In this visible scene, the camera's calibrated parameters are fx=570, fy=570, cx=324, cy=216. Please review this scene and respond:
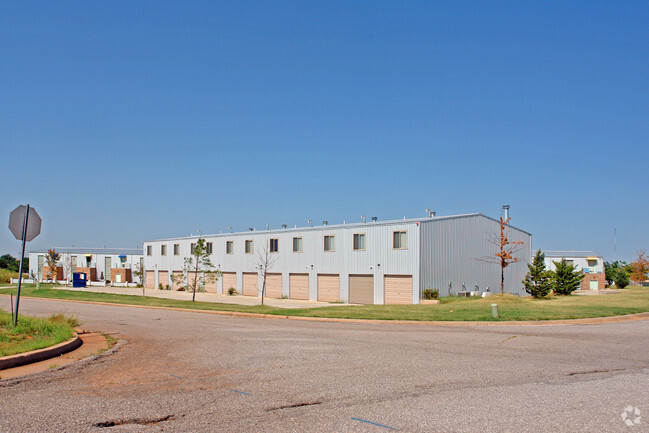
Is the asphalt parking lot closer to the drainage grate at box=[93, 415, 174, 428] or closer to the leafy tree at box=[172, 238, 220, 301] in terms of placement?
the drainage grate at box=[93, 415, 174, 428]

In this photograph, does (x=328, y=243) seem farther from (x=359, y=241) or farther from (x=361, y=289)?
(x=361, y=289)

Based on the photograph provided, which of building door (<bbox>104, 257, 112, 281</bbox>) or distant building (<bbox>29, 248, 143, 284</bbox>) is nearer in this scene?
distant building (<bbox>29, 248, 143, 284</bbox>)

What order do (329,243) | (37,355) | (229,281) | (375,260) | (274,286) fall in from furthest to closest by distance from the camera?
(229,281) → (274,286) → (329,243) → (375,260) → (37,355)

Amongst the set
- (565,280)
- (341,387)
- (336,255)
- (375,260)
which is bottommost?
(341,387)

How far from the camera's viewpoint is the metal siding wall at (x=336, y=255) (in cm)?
3800

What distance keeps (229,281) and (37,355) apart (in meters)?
42.2

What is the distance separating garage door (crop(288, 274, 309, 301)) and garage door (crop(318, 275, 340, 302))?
5.03ft

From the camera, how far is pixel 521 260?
48.3 meters

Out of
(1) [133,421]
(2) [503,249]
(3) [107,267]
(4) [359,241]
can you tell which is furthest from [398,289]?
(3) [107,267]

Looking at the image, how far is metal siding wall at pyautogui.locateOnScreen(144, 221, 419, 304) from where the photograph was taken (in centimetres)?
3800

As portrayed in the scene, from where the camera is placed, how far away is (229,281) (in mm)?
52875

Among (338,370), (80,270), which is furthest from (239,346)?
(80,270)

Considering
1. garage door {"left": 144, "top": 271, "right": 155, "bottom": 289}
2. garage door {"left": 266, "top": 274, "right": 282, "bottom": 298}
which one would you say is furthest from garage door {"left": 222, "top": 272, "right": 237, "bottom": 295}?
garage door {"left": 144, "top": 271, "right": 155, "bottom": 289}

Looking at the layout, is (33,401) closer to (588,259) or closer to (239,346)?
(239,346)
